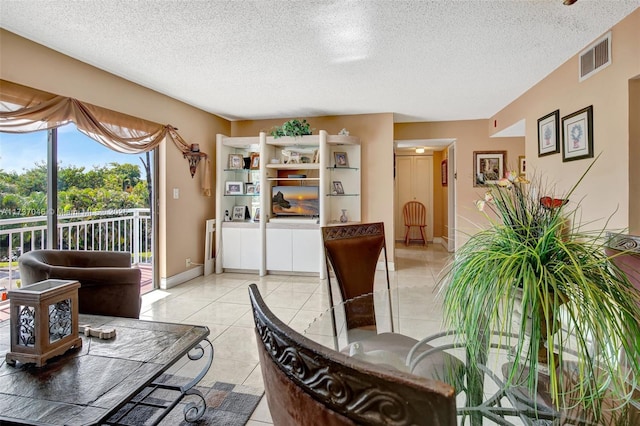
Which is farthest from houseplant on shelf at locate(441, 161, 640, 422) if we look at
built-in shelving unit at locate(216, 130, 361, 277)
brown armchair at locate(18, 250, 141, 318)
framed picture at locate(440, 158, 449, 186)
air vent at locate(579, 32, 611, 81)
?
framed picture at locate(440, 158, 449, 186)

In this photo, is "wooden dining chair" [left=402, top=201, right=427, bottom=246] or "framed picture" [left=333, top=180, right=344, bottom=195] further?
"wooden dining chair" [left=402, top=201, right=427, bottom=246]

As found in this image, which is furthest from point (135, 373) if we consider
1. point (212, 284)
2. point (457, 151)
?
point (457, 151)

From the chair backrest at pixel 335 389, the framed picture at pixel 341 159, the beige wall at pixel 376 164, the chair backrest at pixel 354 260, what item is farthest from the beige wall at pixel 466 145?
the chair backrest at pixel 335 389

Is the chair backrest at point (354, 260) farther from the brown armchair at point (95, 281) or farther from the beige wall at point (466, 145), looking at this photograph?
the beige wall at point (466, 145)

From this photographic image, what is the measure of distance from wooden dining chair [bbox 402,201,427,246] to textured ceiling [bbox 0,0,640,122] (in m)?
3.92

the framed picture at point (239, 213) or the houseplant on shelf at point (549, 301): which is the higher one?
the framed picture at point (239, 213)

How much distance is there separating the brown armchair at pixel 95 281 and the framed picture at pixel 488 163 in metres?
5.23

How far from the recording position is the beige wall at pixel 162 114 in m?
2.67

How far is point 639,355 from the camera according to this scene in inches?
31.7

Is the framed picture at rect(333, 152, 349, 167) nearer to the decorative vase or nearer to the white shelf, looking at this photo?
the white shelf

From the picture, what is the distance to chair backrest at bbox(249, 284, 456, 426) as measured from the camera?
373 mm

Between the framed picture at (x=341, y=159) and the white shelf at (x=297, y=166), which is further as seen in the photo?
the framed picture at (x=341, y=159)

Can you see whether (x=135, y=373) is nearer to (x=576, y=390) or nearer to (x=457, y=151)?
(x=576, y=390)

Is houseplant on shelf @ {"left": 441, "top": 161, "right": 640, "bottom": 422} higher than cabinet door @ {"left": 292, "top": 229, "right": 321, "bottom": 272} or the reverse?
higher
